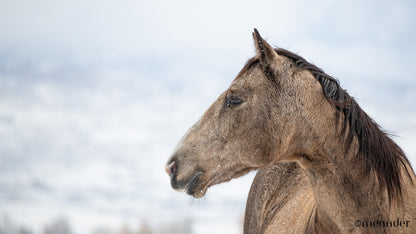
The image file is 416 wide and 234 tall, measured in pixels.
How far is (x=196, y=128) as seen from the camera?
3.50 m

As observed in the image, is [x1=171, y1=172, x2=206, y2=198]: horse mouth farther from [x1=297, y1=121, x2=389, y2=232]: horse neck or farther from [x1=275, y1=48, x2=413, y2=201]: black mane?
[x1=275, y1=48, x2=413, y2=201]: black mane

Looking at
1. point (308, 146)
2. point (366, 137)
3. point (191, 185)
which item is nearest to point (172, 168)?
point (191, 185)

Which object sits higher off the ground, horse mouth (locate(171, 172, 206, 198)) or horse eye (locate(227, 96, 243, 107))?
horse eye (locate(227, 96, 243, 107))

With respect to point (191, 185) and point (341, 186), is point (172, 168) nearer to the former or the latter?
point (191, 185)

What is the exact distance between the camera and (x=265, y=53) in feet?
11.1

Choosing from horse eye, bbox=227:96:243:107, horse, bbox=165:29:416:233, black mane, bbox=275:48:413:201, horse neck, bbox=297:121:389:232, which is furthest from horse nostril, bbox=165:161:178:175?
black mane, bbox=275:48:413:201

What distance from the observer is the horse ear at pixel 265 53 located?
→ 336 cm

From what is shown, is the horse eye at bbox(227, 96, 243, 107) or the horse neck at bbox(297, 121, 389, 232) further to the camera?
the horse eye at bbox(227, 96, 243, 107)

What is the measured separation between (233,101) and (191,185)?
748 millimetres

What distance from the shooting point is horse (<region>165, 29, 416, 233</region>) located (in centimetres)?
319

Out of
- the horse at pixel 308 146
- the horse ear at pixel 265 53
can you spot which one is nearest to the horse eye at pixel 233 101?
the horse at pixel 308 146

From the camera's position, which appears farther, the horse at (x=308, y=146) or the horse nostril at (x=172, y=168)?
the horse nostril at (x=172, y=168)

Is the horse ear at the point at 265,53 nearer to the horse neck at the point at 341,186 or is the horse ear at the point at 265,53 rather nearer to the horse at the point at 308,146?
the horse at the point at 308,146

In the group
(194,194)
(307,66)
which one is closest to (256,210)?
(194,194)
